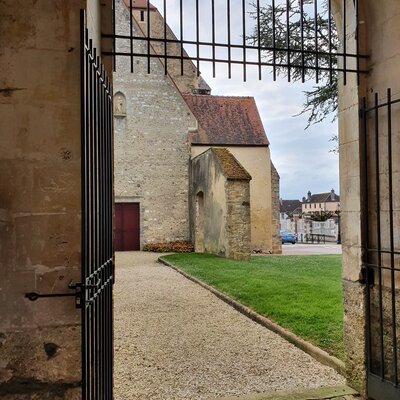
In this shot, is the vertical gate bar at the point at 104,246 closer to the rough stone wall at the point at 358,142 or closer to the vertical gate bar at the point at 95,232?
the vertical gate bar at the point at 95,232

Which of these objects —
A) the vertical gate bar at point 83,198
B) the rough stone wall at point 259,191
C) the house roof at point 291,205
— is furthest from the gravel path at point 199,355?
the house roof at point 291,205

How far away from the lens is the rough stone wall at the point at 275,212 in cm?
2080

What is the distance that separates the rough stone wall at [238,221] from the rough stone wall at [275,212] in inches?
242

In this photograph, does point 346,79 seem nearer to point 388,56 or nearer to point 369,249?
point 388,56

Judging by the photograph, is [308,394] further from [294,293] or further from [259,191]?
[259,191]

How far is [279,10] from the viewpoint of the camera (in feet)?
24.3

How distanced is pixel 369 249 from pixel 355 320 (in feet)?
2.12

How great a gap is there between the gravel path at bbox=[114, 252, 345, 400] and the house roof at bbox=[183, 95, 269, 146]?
13686 millimetres

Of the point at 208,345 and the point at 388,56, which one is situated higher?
the point at 388,56

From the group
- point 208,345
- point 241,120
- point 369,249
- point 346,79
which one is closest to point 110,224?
point 369,249

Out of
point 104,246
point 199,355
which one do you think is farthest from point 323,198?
point 104,246

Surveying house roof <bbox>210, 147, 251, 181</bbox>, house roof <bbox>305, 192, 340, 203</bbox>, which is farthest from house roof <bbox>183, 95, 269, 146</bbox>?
house roof <bbox>305, 192, 340, 203</bbox>

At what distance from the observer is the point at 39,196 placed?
8.28ft

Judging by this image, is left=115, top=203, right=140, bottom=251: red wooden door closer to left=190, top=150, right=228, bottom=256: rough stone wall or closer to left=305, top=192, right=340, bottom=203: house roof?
left=190, top=150, right=228, bottom=256: rough stone wall
